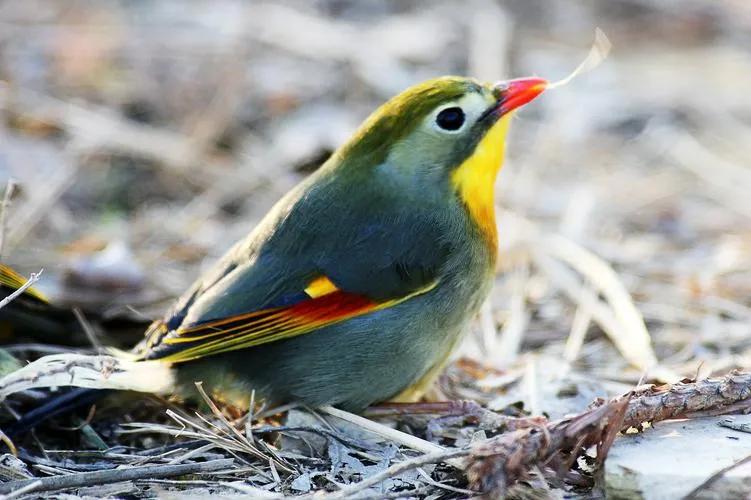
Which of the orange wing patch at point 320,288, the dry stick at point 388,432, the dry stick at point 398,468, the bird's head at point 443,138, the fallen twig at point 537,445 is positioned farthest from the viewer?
the bird's head at point 443,138

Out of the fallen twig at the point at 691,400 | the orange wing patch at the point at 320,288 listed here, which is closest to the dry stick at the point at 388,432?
the orange wing patch at the point at 320,288

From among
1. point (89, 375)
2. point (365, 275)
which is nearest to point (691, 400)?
point (365, 275)

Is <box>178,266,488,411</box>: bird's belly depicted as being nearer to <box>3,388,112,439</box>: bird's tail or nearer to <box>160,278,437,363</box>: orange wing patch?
<box>160,278,437,363</box>: orange wing patch

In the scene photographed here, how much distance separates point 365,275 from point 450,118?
2.22 ft

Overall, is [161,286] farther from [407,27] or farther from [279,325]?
[407,27]

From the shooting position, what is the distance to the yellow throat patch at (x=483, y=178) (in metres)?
3.97

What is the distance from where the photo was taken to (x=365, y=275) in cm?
371

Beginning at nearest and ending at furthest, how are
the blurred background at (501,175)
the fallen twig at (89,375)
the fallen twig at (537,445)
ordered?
the fallen twig at (537,445) < the fallen twig at (89,375) < the blurred background at (501,175)

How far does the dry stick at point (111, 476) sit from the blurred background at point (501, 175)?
121cm

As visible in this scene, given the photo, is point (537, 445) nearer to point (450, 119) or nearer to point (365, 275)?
point (365, 275)

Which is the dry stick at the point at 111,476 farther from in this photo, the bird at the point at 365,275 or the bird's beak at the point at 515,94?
the bird's beak at the point at 515,94

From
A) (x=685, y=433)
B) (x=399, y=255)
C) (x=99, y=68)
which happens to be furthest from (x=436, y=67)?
(x=685, y=433)

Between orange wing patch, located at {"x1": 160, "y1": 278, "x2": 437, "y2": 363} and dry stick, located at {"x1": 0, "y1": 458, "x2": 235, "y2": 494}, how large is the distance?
1.41 feet

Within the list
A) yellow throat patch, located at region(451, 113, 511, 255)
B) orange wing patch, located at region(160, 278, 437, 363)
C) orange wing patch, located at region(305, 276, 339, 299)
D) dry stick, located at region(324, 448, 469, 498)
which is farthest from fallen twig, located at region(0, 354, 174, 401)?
yellow throat patch, located at region(451, 113, 511, 255)
